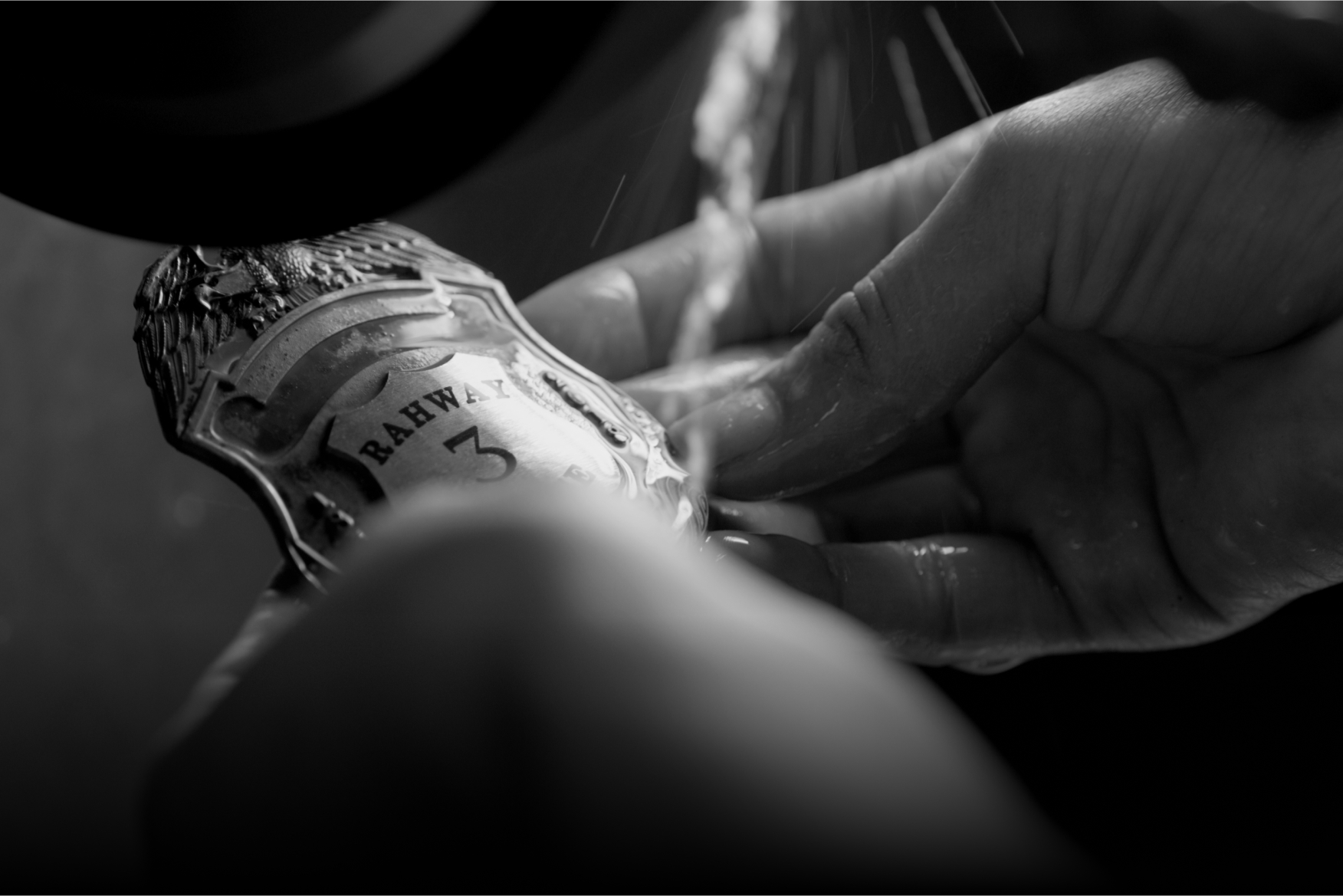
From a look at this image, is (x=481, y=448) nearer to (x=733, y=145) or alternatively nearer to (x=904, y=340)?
(x=904, y=340)

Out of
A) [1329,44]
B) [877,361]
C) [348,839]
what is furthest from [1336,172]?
[348,839]

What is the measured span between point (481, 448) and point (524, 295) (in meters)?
0.21

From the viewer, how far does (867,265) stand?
1.59ft

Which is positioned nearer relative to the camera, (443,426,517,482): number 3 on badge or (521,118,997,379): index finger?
(443,426,517,482): number 3 on badge

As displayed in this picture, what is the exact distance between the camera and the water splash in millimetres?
539

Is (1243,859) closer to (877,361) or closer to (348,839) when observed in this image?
(877,361)

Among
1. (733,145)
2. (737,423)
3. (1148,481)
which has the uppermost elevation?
(733,145)

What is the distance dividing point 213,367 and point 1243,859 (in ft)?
1.54

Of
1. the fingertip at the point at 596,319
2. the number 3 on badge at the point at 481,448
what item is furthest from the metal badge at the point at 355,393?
the fingertip at the point at 596,319

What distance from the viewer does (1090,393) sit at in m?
0.51

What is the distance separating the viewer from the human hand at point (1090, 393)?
0.40 metres

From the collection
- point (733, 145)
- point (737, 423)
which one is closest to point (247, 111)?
point (737, 423)

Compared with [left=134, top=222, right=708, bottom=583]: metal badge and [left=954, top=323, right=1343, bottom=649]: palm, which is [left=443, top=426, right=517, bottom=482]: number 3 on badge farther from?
[left=954, top=323, right=1343, bottom=649]: palm

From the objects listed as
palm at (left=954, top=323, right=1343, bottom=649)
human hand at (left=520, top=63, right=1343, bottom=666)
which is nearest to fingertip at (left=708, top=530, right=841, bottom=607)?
human hand at (left=520, top=63, right=1343, bottom=666)
